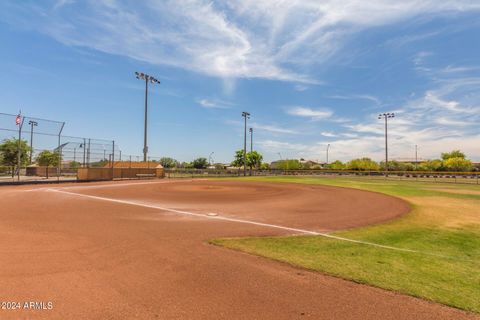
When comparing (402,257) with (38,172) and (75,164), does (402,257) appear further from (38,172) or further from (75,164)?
(38,172)

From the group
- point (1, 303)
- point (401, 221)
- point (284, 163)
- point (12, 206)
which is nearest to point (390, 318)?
point (1, 303)

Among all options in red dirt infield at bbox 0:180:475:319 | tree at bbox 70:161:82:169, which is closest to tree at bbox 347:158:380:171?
tree at bbox 70:161:82:169

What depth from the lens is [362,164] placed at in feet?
332

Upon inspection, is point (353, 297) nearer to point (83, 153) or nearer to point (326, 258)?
point (326, 258)

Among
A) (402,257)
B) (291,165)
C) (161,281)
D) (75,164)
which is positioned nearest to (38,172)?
(75,164)

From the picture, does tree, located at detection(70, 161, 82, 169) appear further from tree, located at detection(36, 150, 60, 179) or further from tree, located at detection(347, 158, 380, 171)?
tree, located at detection(347, 158, 380, 171)

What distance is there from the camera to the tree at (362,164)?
3845 inches

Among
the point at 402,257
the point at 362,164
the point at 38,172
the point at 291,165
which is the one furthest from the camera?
the point at 291,165

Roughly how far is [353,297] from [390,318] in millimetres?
579

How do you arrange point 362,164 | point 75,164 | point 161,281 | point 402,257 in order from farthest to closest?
point 362,164 → point 75,164 → point 402,257 → point 161,281

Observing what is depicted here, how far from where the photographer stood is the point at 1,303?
345cm

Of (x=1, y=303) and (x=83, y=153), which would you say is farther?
(x=83, y=153)

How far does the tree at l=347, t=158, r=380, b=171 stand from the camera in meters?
97.7

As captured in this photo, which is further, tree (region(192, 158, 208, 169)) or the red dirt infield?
tree (region(192, 158, 208, 169))
